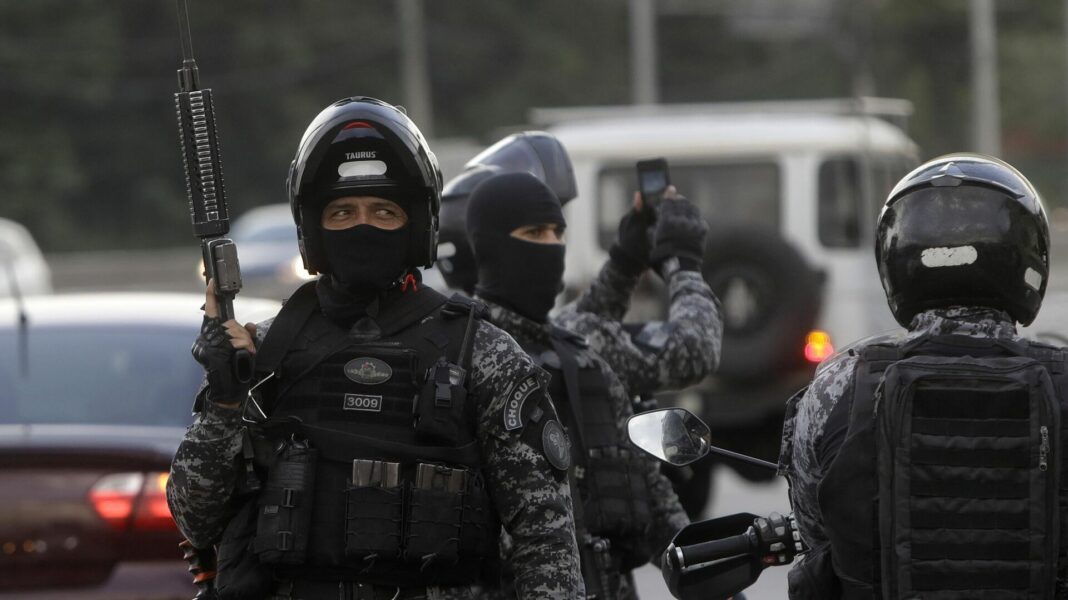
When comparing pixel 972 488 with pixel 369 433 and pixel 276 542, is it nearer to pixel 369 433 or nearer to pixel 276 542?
pixel 369 433

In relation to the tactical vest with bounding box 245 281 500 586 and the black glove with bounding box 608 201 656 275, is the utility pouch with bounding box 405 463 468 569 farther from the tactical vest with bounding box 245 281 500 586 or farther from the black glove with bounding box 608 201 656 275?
the black glove with bounding box 608 201 656 275

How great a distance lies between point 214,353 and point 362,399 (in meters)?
0.27

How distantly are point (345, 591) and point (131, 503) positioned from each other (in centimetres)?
201

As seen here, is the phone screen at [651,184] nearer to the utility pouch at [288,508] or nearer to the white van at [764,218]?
the utility pouch at [288,508]

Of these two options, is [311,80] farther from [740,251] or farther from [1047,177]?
[740,251]

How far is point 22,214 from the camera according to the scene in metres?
36.0

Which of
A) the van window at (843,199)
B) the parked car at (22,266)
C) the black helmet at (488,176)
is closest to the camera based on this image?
the black helmet at (488,176)

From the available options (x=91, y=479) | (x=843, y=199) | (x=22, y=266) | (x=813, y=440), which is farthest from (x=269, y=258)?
(x=813, y=440)

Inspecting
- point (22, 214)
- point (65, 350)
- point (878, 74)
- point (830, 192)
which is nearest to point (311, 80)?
point (22, 214)

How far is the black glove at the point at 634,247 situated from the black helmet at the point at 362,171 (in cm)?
130

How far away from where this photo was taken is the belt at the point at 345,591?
9.74 feet

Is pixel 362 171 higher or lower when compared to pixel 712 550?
higher

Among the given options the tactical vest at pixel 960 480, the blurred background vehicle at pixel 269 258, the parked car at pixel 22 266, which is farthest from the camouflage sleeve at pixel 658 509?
the parked car at pixel 22 266

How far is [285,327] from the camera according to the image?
3.11 meters
